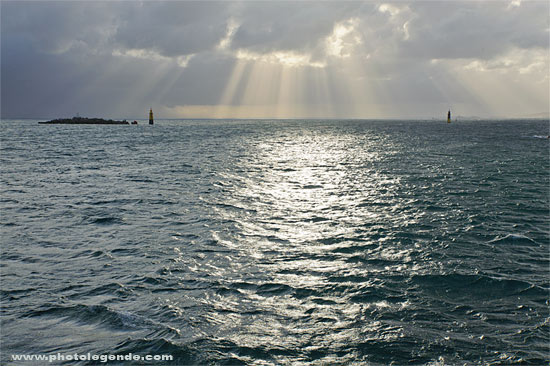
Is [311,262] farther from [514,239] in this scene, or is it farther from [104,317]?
[514,239]

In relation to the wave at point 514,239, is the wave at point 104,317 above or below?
below

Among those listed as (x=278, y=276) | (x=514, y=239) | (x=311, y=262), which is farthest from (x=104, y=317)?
(x=514, y=239)

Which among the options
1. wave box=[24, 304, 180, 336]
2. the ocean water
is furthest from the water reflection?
wave box=[24, 304, 180, 336]

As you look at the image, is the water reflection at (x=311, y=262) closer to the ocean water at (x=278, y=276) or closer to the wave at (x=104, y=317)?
the ocean water at (x=278, y=276)

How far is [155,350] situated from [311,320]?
3.18 metres

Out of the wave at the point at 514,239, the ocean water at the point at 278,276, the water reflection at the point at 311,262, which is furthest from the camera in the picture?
the wave at the point at 514,239

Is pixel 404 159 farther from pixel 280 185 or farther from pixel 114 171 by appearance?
pixel 114 171

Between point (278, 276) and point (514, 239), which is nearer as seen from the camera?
point (278, 276)

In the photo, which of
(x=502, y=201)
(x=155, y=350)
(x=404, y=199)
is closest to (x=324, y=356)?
(x=155, y=350)

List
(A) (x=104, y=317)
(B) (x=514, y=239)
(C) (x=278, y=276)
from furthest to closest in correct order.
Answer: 1. (B) (x=514, y=239)
2. (C) (x=278, y=276)
3. (A) (x=104, y=317)

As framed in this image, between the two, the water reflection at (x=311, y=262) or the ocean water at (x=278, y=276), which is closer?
the ocean water at (x=278, y=276)

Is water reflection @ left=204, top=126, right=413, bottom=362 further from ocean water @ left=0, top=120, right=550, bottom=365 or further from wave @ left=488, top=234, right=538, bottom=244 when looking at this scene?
wave @ left=488, top=234, right=538, bottom=244

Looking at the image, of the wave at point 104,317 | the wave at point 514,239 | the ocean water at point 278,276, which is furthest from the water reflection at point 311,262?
the wave at point 514,239

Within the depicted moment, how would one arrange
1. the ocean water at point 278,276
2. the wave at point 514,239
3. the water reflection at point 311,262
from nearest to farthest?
the ocean water at point 278,276 < the water reflection at point 311,262 < the wave at point 514,239
